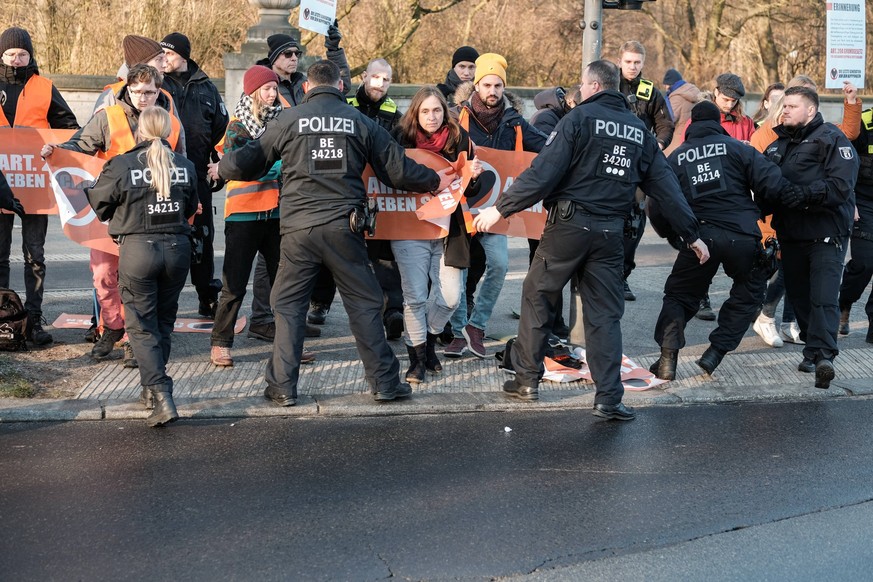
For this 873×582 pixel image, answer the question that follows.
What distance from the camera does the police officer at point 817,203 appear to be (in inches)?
290

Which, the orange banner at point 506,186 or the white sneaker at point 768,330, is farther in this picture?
the white sneaker at point 768,330

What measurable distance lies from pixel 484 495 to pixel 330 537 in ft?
2.80

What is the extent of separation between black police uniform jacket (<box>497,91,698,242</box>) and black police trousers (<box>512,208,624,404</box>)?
137mm

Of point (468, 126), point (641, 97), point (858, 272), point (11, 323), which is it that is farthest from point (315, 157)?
point (858, 272)

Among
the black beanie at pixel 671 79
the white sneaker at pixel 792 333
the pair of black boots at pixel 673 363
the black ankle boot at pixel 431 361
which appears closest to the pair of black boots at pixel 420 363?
the black ankle boot at pixel 431 361

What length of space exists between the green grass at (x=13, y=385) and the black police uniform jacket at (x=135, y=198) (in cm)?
107

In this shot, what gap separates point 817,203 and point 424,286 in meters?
2.63

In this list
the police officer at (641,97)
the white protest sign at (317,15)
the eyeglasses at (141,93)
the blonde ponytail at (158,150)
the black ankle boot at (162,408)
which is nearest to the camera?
the black ankle boot at (162,408)

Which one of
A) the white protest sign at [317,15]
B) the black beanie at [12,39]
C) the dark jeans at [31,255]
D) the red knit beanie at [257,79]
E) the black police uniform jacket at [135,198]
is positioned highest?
the white protest sign at [317,15]

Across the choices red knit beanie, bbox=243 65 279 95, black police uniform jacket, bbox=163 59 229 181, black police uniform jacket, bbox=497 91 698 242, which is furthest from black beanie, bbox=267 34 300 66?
black police uniform jacket, bbox=497 91 698 242

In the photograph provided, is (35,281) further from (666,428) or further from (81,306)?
(666,428)

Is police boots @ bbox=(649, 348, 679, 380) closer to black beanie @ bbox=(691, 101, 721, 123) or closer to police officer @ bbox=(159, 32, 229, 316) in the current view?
black beanie @ bbox=(691, 101, 721, 123)

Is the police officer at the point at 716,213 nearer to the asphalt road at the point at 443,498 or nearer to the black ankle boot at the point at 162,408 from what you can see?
the asphalt road at the point at 443,498

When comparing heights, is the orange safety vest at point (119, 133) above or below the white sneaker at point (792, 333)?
above
